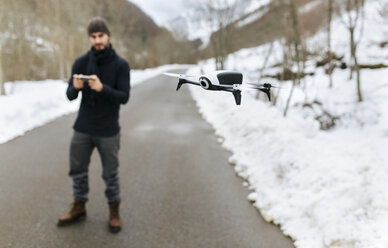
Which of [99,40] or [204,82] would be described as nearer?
[204,82]

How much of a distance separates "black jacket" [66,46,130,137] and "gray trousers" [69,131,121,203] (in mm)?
84

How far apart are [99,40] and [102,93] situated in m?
0.46

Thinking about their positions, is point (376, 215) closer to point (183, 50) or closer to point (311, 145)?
point (311, 145)

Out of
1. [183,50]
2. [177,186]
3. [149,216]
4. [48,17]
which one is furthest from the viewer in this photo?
[48,17]

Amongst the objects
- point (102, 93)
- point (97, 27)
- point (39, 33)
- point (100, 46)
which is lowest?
point (102, 93)

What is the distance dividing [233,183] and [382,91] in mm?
5831

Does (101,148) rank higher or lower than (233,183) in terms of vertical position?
higher

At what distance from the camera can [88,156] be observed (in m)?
2.98

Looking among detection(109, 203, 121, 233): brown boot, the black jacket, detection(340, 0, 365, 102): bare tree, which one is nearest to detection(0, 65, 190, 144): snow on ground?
the black jacket

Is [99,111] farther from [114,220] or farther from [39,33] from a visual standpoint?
[39,33]

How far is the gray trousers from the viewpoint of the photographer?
2.87m

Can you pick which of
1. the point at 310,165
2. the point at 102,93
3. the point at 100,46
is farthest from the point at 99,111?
the point at 310,165

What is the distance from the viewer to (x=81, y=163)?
116 inches

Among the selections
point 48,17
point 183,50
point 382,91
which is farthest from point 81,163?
point 48,17
